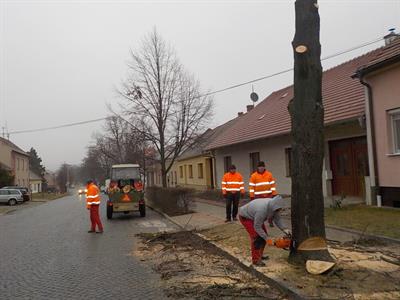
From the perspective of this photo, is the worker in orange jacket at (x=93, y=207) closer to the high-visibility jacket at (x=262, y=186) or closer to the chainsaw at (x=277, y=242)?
the high-visibility jacket at (x=262, y=186)

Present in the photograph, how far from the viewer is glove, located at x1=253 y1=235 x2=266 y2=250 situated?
325 inches

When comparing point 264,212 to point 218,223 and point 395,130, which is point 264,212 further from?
point 395,130

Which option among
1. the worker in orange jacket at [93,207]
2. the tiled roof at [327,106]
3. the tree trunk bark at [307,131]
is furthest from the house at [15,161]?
the tree trunk bark at [307,131]

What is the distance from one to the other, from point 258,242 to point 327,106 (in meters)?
12.2

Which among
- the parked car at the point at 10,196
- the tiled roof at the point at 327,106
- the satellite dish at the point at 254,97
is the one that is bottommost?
the parked car at the point at 10,196

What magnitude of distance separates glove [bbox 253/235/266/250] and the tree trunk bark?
52 cm

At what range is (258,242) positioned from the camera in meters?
8.32

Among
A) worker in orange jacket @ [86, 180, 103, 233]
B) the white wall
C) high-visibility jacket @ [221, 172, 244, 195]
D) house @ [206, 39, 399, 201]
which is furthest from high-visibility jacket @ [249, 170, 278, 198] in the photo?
the white wall

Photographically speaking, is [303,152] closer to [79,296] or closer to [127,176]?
[79,296]

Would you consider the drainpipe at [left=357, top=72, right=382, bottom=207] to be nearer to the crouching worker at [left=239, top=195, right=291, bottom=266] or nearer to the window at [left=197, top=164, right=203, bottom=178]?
the crouching worker at [left=239, top=195, right=291, bottom=266]

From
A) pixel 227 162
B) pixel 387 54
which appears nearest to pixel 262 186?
pixel 387 54

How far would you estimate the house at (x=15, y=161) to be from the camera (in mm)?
63562

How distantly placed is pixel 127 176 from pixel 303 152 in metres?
14.9

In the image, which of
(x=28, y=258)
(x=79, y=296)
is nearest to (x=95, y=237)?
(x=28, y=258)
